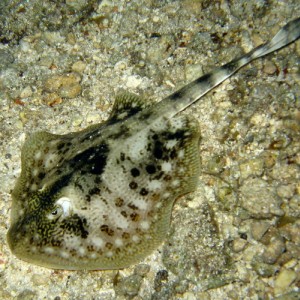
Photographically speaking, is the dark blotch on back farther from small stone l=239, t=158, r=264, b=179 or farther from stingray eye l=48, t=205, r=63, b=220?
small stone l=239, t=158, r=264, b=179

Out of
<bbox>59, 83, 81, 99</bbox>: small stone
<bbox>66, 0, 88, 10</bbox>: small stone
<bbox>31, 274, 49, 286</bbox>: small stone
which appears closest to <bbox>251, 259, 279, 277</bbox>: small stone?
<bbox>31, 274, 49, 286</bbox>: small stone

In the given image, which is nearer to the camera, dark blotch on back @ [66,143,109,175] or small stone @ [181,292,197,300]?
dark blotch on back @ [66,143,109,175]

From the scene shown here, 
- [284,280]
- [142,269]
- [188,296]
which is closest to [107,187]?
[142,269]

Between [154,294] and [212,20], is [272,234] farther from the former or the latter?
[212,20]

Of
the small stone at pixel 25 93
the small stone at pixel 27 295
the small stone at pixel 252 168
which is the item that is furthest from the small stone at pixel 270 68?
the small stone at pixel 27 295

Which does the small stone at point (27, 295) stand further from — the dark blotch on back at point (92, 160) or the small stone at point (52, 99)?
the small stone at point (52, 99)

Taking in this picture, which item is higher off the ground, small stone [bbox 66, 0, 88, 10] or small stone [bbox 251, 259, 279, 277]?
small stone [bbox 66, 0, 88, 10]

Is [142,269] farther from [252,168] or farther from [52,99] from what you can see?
[52,99]
